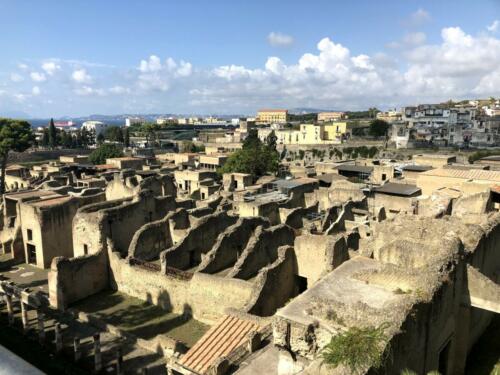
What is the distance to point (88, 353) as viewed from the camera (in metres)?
16.6

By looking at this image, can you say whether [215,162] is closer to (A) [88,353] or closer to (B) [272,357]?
(A) [88,353]

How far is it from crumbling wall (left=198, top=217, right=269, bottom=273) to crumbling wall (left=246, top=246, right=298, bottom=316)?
156 inches

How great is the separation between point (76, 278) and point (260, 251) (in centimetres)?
978

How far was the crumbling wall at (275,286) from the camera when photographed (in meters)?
16.5

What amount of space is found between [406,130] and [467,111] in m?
26.5

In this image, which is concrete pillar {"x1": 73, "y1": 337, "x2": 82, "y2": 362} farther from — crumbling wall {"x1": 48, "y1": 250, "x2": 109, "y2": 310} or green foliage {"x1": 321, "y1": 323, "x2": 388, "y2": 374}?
green foliage {"x1": 321, "y1": 323, "x2": 388, "y2": 374}

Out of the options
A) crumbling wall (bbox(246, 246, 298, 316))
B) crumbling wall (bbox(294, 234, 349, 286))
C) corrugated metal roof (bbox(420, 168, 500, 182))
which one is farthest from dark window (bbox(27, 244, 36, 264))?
corrugated metal roof (bbox(420, 168, 500, 182))

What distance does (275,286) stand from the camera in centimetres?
1789

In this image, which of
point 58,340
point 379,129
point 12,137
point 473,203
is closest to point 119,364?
point 58,340

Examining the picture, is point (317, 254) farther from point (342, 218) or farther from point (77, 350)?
point (77, 350)

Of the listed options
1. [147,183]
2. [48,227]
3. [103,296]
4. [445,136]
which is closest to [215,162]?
[147,183]

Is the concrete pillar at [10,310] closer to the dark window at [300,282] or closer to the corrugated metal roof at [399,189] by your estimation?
the dark window at [300,282]

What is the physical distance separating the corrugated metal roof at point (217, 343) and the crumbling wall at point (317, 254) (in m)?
5.60

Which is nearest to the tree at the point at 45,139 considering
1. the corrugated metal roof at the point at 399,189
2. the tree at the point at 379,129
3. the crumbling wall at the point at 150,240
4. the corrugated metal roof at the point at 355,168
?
the tree at the point at 379,129
